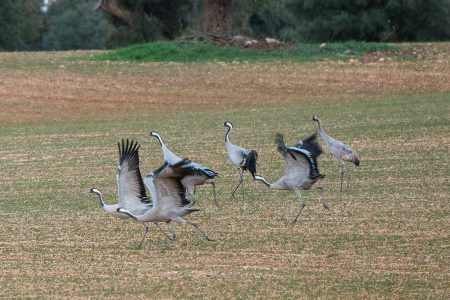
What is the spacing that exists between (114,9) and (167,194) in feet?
104

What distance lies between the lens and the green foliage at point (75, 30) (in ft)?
232

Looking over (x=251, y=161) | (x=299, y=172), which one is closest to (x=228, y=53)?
(x=251, y=161)

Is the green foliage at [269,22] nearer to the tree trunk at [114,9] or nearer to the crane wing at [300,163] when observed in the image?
the tree trunk at [114,9]

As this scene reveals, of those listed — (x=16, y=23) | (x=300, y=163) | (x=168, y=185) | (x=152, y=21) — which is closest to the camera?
(x=168, y=185)

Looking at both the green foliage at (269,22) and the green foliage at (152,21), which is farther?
the green foliage at (269,22)

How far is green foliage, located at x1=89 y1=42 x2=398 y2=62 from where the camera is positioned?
34719 mm

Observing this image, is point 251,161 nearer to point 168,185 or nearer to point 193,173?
point 193,173

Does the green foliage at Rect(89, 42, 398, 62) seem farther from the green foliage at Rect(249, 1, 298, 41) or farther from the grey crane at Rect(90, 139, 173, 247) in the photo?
the green foliage at Rect(249, 1, 298, 41)

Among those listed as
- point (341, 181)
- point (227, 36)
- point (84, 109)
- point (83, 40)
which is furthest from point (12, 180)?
point (83, 40)

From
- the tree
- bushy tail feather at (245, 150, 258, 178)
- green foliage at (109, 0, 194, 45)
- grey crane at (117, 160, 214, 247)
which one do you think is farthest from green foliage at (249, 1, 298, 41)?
grey crane at (117, 160, 214, 247)

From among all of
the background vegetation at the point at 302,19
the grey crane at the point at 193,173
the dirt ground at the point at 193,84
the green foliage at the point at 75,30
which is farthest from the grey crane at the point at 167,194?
the green foliage at the point at 75,30

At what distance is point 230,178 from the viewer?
18453mm

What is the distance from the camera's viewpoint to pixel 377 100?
2942 cm

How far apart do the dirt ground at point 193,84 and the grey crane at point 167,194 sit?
16.9m
